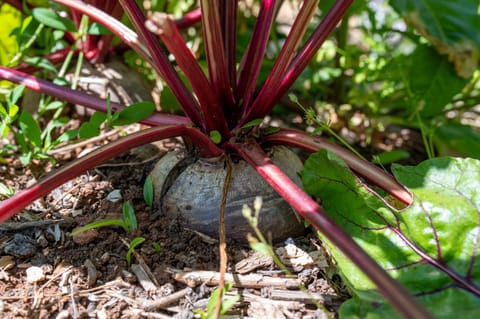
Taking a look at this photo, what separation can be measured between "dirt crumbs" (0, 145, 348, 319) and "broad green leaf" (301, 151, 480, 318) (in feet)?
0.39

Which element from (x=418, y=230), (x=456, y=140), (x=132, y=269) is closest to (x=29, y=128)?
(x=132, y=269)

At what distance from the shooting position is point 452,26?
67.8 inches

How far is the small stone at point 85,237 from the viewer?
4.39ft

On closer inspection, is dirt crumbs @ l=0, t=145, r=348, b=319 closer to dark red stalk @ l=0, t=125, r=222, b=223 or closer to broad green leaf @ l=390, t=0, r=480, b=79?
dark red stalk @ l=0, t=125, r=222, b=223

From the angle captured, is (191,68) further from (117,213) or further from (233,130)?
(117,213)

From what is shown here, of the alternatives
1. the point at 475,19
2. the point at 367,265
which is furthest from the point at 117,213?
the point at 475,19

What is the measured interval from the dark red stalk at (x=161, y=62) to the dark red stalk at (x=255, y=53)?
145 millimetres

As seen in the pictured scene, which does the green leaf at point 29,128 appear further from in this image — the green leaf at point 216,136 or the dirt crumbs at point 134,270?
the green leaf at point 216,136

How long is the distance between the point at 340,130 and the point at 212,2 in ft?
3.48

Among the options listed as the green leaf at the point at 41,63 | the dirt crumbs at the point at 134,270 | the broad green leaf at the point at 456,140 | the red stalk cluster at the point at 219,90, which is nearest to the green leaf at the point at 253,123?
the red stalk cluster at the point at 219,90

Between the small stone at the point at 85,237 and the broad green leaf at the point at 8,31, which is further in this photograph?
the broad green leaf at the point at 8,31

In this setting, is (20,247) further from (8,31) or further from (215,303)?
(8,31)

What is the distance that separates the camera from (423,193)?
124 cm

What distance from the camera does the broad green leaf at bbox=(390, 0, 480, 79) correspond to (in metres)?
1.70
